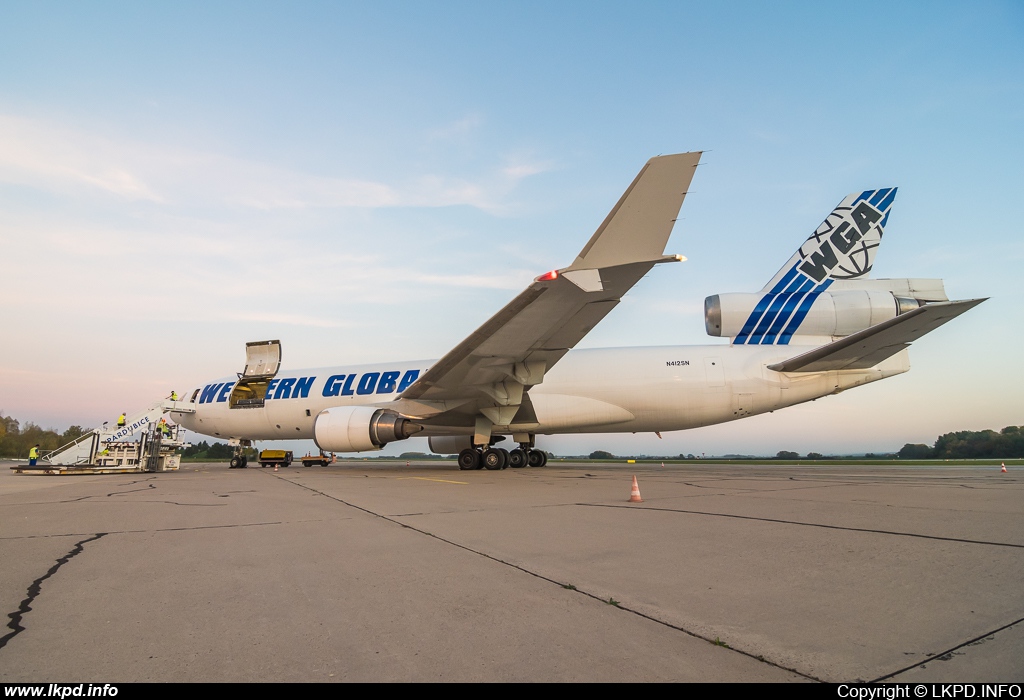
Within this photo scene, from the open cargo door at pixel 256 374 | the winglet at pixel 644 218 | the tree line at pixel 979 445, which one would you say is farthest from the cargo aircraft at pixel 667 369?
the tree line at pixel 979 445

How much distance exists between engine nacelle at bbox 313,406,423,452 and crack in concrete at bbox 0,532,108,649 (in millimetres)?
9702

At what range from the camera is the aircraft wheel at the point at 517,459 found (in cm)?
1817

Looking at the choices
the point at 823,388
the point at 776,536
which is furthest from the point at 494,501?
the point at 823,388

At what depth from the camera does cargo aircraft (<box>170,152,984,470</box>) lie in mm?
13406

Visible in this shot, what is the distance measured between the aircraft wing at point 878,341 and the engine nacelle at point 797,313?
135 cm

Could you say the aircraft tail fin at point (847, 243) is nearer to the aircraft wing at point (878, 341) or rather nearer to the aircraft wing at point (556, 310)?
the aircraft wing at point (878, 341)

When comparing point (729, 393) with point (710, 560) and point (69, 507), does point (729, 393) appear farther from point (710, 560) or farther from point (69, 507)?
point (69, 507)

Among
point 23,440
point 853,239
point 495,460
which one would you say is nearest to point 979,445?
point 853,239

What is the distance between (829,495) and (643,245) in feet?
15.9

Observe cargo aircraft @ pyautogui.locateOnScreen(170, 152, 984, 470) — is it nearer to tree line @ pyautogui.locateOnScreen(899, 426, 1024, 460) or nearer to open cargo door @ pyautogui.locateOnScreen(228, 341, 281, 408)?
open cargo door @ pyautogui.locateOnScreen(228, 341, 281, 408)

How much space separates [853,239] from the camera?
1634 cm

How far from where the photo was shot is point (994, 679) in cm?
188

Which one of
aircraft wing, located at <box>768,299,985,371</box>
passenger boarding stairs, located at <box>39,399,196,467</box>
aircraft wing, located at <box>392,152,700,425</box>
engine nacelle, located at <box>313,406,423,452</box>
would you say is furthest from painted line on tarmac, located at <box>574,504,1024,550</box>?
passenger boarding stairs, located at <box>39,399,196,467</box>

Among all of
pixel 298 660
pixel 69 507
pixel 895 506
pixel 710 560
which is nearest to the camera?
pixel 298 660
